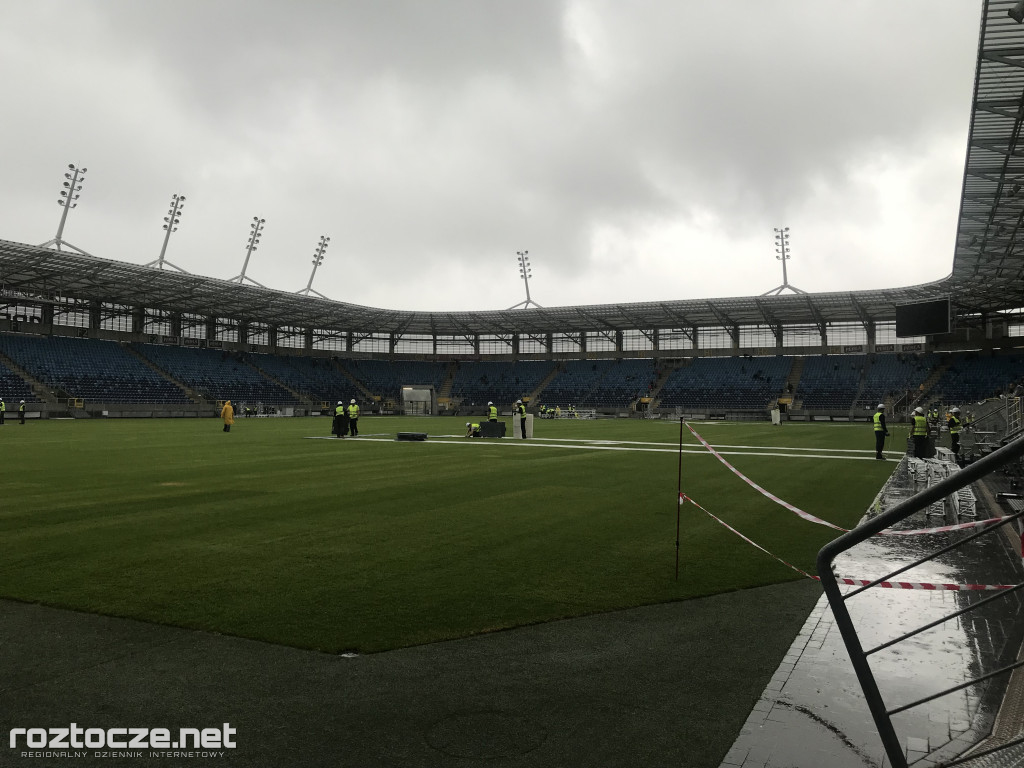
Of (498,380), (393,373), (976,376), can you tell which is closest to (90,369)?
(393,373)

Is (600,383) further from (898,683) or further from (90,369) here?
(898,683)

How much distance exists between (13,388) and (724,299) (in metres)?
57.9

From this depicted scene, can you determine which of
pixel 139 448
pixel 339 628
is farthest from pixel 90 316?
pixel 339 628

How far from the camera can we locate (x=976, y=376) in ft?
190

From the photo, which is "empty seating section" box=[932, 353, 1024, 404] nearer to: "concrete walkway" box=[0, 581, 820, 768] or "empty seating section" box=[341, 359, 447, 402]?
"empty seating section" box=[341, 359, 447, 402]

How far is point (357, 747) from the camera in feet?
11.8

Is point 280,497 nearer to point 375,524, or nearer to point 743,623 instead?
point 375,524

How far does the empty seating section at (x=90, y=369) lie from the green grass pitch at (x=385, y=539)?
137ft

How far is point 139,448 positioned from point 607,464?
1622 cm

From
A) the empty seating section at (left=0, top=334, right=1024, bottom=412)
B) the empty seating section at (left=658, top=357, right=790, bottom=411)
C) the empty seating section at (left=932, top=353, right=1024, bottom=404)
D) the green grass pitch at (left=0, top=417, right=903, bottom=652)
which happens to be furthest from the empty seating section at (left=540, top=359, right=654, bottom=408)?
the green grass pitch at (left=0, top=417, right=903, bottom=652)

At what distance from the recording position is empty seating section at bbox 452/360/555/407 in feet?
259

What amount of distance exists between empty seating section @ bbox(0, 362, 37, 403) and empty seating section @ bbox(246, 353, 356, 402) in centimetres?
2310

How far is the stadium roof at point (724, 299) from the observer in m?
22.5

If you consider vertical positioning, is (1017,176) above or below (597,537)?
above
